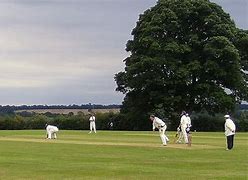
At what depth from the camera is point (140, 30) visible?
75500mm

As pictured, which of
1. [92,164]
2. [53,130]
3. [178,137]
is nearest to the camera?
[92,164]

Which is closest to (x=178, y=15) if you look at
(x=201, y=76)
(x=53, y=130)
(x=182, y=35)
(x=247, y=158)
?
(x=182, y=35)

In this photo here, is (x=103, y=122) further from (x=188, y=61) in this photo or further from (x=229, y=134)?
(x=229, y=134)

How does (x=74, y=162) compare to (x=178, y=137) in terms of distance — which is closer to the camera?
(x=74, y=162)

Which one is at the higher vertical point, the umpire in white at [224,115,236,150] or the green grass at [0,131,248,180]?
the umpire in white at [224,115,236,150]

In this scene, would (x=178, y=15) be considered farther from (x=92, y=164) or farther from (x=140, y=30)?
(x=92, y=164)

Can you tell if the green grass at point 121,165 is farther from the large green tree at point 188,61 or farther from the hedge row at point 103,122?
the hedge row at point 103,122

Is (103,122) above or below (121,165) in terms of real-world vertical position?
above

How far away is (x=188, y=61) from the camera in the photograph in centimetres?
7138

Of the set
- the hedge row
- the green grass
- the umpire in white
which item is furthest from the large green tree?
the green grass

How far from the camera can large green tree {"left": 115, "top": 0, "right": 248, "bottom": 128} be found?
69.3m

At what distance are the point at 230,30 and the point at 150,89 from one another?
1141 cm

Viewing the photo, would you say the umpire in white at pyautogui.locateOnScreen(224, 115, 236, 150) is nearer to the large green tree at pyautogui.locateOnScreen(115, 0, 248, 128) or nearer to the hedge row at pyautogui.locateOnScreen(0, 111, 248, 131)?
the large green tree at pyautogui.locateOnScreen(115, 0, 248, 128)

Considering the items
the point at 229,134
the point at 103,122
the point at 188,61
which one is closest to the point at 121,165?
the point at 229,134
